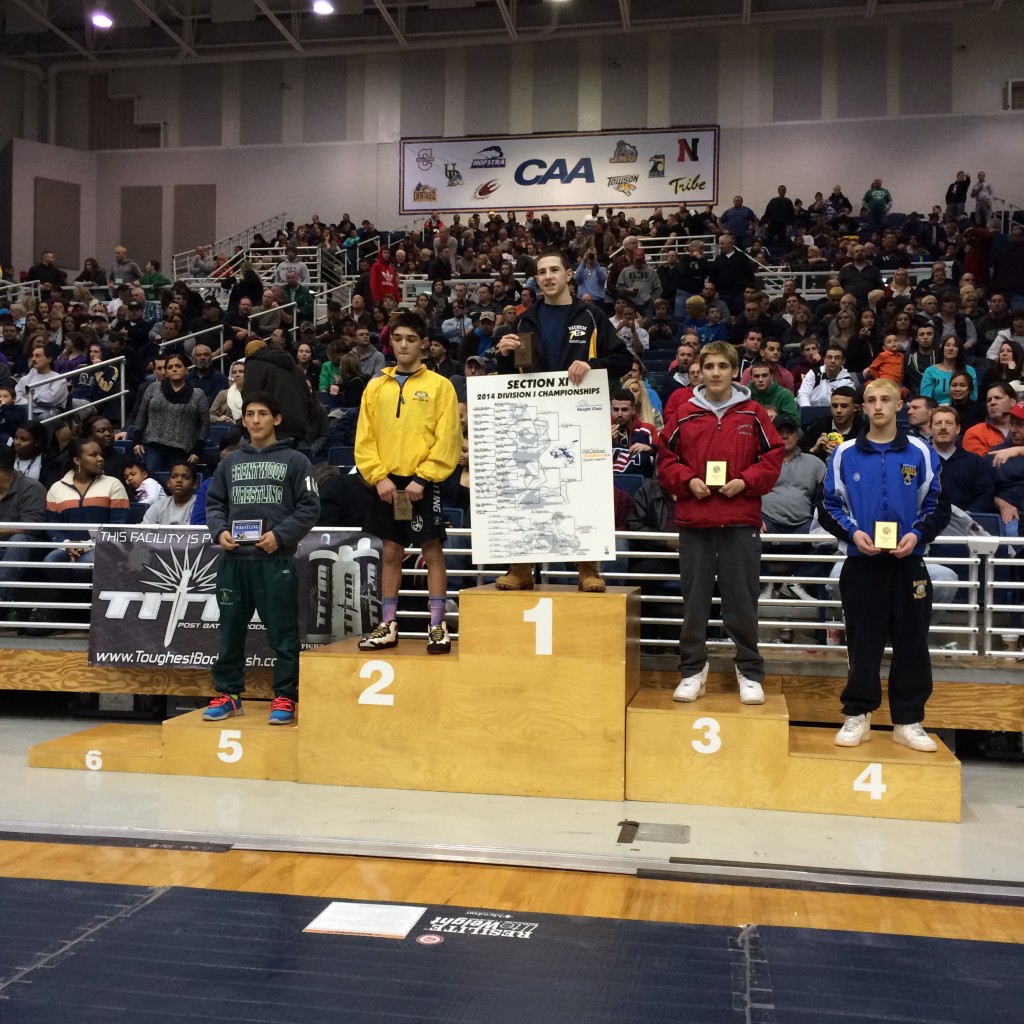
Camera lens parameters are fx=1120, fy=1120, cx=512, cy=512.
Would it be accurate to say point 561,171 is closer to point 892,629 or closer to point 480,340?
point 480,340

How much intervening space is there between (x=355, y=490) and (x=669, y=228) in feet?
38.0

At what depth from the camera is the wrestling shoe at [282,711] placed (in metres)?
5.20

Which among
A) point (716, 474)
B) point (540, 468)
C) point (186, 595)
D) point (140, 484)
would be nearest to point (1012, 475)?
point (716, 474)

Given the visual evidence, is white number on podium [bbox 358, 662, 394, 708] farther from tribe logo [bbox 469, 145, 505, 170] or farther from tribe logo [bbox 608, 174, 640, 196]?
tribe logo [bbox 469, 145, 505, 170]

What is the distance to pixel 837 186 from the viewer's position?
732 inches

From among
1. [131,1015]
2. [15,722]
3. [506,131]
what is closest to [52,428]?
[15,722]

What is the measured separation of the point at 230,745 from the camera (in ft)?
17.1

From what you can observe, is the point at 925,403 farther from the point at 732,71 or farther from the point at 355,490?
the point at 732,71

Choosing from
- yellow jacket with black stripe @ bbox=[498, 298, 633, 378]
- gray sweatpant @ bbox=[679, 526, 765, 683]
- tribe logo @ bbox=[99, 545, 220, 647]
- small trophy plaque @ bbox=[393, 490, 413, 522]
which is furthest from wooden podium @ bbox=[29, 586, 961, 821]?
tribe logo @ bbox=[99, 545, 220, 647]

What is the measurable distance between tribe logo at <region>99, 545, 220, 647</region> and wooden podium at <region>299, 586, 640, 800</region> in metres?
1.29

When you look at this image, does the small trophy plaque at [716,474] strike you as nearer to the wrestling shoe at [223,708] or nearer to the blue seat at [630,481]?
the blue seat at [630,481]

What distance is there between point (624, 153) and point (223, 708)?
17246 millimetres

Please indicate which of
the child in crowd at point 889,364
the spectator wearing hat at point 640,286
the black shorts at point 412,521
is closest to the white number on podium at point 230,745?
the black shorts at point 412,521

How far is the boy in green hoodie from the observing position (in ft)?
17.3
